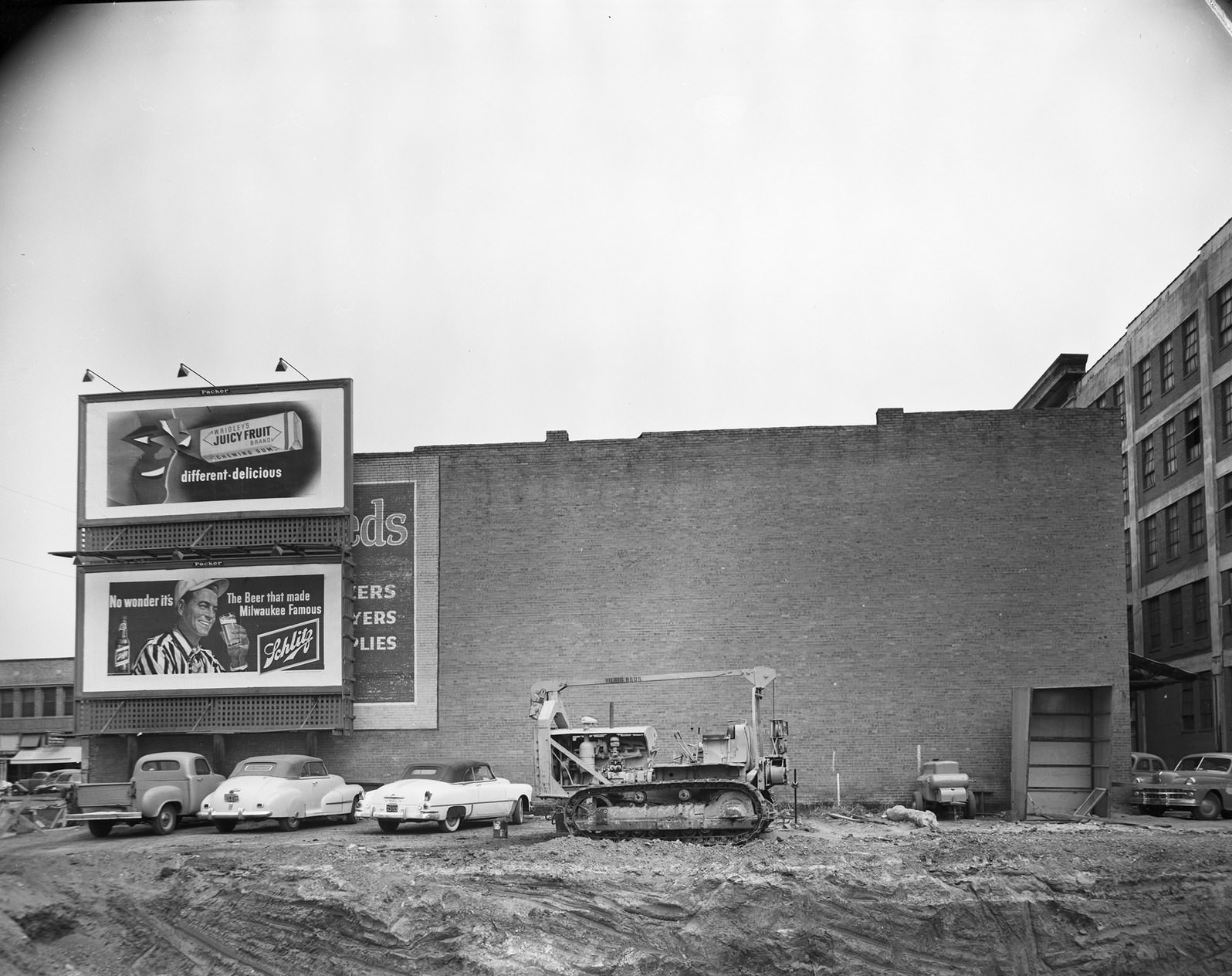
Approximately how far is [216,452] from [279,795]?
9.77 meters

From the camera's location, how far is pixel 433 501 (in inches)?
1216

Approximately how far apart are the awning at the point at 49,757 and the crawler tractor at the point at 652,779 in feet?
117

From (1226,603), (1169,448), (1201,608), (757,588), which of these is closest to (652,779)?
(757,588)

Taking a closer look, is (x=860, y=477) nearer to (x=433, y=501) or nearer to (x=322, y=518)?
(x=433, y=501)

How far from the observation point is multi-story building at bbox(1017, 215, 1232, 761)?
127 feet

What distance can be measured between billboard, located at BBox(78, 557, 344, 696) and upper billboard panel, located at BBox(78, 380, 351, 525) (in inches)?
57.6

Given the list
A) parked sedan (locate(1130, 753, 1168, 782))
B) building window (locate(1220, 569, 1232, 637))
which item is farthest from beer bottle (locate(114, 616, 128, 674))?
building window (locate(1220, 569, 1232, 637))

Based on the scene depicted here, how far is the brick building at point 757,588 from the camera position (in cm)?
2920

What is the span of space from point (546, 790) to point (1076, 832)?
930 cm

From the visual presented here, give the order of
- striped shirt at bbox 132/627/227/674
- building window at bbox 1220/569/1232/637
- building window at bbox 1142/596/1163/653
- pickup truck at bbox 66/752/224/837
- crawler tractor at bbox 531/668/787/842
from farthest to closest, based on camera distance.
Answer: building window at bbox 1142/596/1163/653
building window at bbox 1220/569/1232/637
striped shirt at bbox 132/627/227/674
pickup truck at bbox 66/752/224/837
crawler tractor at bbox 531/668/787/842

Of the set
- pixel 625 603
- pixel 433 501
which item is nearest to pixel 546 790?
pixel 625 603

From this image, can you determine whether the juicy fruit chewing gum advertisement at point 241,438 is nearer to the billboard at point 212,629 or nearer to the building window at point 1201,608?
the billboard at point 212,629

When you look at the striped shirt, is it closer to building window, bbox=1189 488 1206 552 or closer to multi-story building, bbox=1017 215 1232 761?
multi-story building, bbox=1017 215 1232 761

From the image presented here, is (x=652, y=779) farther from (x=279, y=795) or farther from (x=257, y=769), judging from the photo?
(x=257, y=769)
